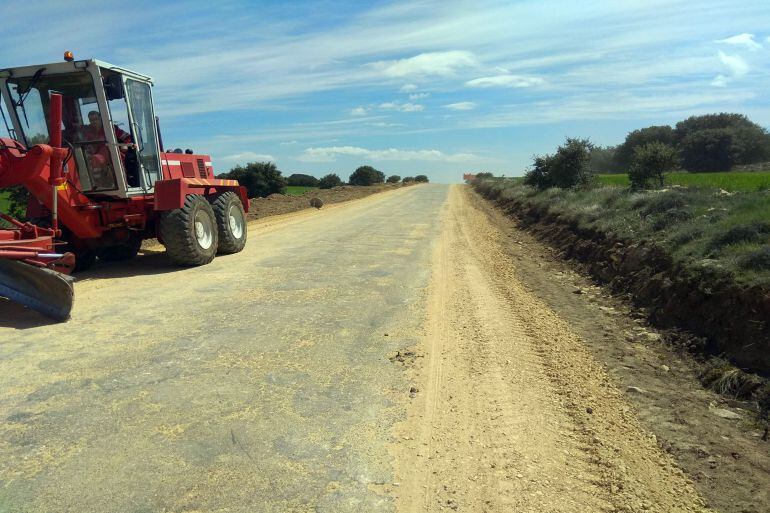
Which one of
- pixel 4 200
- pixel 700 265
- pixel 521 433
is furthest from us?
pixel 4 200

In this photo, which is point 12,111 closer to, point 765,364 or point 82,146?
point 82,146

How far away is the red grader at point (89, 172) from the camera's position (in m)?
7.32

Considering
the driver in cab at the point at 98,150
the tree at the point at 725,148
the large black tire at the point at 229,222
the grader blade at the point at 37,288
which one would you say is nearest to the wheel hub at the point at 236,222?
the large black tire at the point at 229,222

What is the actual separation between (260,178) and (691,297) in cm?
3524

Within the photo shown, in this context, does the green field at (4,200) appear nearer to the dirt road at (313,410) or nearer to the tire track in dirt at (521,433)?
the dirt road at (313,410)

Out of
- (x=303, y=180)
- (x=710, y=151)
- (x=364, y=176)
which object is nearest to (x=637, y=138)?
(x=710, y=151)

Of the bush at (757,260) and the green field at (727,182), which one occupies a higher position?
the green field at (727,182)

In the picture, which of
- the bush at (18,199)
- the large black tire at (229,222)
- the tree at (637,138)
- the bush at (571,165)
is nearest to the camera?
the bush at (18,199)

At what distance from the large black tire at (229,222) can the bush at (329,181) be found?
51.1m

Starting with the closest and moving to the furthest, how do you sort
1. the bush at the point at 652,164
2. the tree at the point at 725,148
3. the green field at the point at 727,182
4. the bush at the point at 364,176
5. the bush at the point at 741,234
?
the bush at the point at 741,234, the green field at the point at 727,182, the bush at the point at 652,164, the tree at the point at 725,148, the bush at the point at 364,176

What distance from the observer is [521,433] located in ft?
12.7

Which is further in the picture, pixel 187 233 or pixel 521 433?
pixel 187 233

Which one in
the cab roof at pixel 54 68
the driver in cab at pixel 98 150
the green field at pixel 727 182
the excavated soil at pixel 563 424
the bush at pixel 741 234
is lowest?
the excavated soil at pixel 563 424

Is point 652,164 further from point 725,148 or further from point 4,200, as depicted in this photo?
point 725,148
